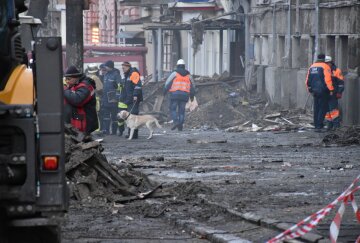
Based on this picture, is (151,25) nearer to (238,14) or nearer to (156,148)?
(238,14)

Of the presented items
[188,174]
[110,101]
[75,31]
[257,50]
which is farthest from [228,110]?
[188,174]

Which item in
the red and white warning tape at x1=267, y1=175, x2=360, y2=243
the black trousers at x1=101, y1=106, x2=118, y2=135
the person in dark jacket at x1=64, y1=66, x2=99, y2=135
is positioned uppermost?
the person in dark jacket at x1=64, y1=66, x2=99, y2=135

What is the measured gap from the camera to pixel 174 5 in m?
52.5

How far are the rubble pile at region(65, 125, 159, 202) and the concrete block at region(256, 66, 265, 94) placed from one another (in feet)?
97.0

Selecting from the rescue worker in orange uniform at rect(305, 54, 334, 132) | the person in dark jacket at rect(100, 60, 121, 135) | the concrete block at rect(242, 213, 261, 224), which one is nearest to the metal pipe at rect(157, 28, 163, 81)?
the person in dark jacket at rect(100, 60, 121, 135)

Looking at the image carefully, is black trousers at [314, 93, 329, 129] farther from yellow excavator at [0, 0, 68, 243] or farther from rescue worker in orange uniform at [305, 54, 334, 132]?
yellow excavator at [0, 0, 68, 243]

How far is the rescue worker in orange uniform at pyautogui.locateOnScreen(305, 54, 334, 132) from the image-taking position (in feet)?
101

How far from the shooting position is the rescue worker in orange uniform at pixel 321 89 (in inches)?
1212

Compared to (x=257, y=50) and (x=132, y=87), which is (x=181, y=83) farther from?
(x=257, y=50)

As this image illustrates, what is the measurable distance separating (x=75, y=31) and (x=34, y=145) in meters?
13.6

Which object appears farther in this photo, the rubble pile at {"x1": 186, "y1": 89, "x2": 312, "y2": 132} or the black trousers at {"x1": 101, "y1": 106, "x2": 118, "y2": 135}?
the rubble pile at {"x1": 186, "y1": 89, "x2": 312, "y2": 132}

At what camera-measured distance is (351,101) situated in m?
32.2

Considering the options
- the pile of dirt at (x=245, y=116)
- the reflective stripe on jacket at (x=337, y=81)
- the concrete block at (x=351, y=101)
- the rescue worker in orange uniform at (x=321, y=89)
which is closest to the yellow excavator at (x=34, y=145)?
the rescue worker in orange uniform at (x=321, y=89)

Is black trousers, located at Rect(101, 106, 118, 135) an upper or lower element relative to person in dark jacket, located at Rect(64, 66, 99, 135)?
Result: lower
